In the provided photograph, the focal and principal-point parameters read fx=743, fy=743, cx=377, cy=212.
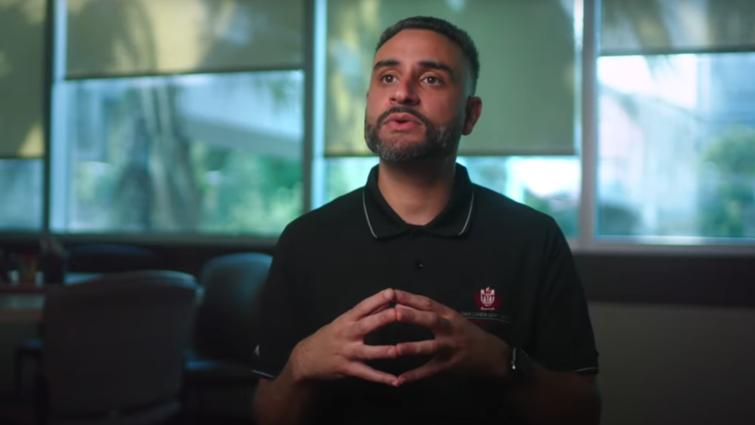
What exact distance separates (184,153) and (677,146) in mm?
2962

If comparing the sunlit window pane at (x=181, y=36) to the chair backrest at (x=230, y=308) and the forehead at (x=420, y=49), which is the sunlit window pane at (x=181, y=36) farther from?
the forehead at (x=420, y=49)

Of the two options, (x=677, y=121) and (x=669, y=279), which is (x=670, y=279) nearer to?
(x=669, y=279)

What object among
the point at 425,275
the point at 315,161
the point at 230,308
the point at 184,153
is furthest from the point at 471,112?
the point at 184,153

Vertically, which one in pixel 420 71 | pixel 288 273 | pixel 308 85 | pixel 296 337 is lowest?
pixel 296 337

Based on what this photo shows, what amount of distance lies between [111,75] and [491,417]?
165 inches

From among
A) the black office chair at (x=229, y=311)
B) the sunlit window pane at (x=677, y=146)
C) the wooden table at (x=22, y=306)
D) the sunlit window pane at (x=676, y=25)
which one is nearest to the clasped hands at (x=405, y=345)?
the wooden table at (x=22, y=306)

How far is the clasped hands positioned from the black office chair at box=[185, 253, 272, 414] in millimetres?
2110

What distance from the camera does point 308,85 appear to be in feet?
14.3

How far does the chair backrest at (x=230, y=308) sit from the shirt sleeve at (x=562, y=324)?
2078mm

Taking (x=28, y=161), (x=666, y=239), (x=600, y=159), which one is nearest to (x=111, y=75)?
(x=28, y=161)

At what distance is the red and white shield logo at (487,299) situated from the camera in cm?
147

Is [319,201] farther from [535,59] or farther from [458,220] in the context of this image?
[458,220]

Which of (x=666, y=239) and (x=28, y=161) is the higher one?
(x=28, y=161)

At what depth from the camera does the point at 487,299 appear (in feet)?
4.84
